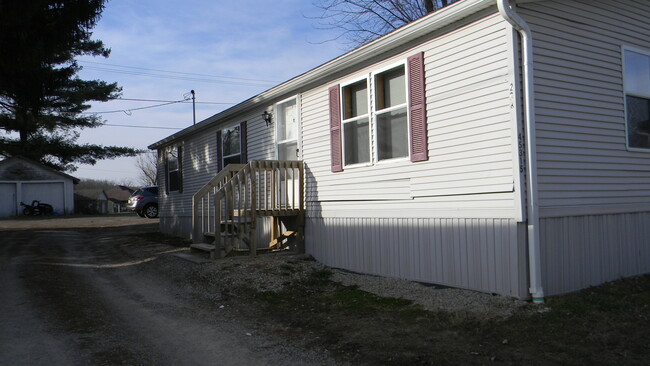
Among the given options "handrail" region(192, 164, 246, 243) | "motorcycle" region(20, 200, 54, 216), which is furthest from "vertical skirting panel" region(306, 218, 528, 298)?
"motorcycle" region(20, 200, 54, 216)

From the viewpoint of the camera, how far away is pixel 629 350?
14.0 ft

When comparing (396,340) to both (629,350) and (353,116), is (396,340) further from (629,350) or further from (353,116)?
(353,116)

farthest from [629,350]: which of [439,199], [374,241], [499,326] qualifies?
[374,241]

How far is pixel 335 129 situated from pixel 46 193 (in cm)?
2796

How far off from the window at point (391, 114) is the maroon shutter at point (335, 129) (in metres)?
0.93

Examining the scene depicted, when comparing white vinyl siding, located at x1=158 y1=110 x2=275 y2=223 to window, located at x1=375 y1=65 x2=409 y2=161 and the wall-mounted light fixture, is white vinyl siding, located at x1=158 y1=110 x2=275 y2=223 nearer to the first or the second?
the wall-mounted light fixture

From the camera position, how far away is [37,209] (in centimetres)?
2934

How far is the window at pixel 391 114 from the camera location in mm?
7461

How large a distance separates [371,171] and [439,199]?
145 centimetres

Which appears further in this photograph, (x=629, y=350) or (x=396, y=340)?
(x=396, y=340)

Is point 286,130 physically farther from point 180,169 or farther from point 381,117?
point 180,169

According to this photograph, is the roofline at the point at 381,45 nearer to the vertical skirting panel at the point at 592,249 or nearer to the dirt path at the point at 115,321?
the vertical skirting panel at the point at 592,249

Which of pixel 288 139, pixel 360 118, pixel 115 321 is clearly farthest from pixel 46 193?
pixel 115 321

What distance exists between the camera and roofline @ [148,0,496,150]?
243 inches
